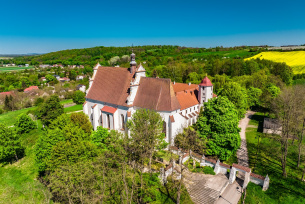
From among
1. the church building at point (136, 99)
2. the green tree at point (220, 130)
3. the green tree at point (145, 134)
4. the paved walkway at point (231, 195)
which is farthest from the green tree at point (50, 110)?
the paved walkway at point (231, 195)

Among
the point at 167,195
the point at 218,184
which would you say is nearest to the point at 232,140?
the point at 218,184

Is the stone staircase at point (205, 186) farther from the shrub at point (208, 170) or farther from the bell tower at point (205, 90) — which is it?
the bell tower at point (205, 90)

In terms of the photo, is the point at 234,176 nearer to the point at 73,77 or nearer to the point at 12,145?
the point at 12,145

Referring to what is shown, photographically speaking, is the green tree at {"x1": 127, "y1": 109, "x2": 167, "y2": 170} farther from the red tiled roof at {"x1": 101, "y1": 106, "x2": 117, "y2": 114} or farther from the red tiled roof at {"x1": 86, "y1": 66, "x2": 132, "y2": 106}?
the red tiled roof at {"x1": 101, "y1": 106, "x2": 117, "y2": 114}

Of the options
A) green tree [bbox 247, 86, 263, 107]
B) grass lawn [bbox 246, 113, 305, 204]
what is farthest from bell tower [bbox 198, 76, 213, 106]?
green tree [bbox 247, 86, 263, 107]

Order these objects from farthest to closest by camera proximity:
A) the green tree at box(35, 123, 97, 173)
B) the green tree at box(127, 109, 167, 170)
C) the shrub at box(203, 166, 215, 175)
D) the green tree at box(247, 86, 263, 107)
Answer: the green tree at box(247, 86, 263, 107) → the shrub at box(203, 166, 215, 175) → the green tree at box(127, 109, 167, 170) → the green tree at box(35, 123, 97, 173)

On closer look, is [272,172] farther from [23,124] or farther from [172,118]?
[23,124]

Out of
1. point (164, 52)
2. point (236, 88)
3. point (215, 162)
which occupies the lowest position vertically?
point (215, 162)
